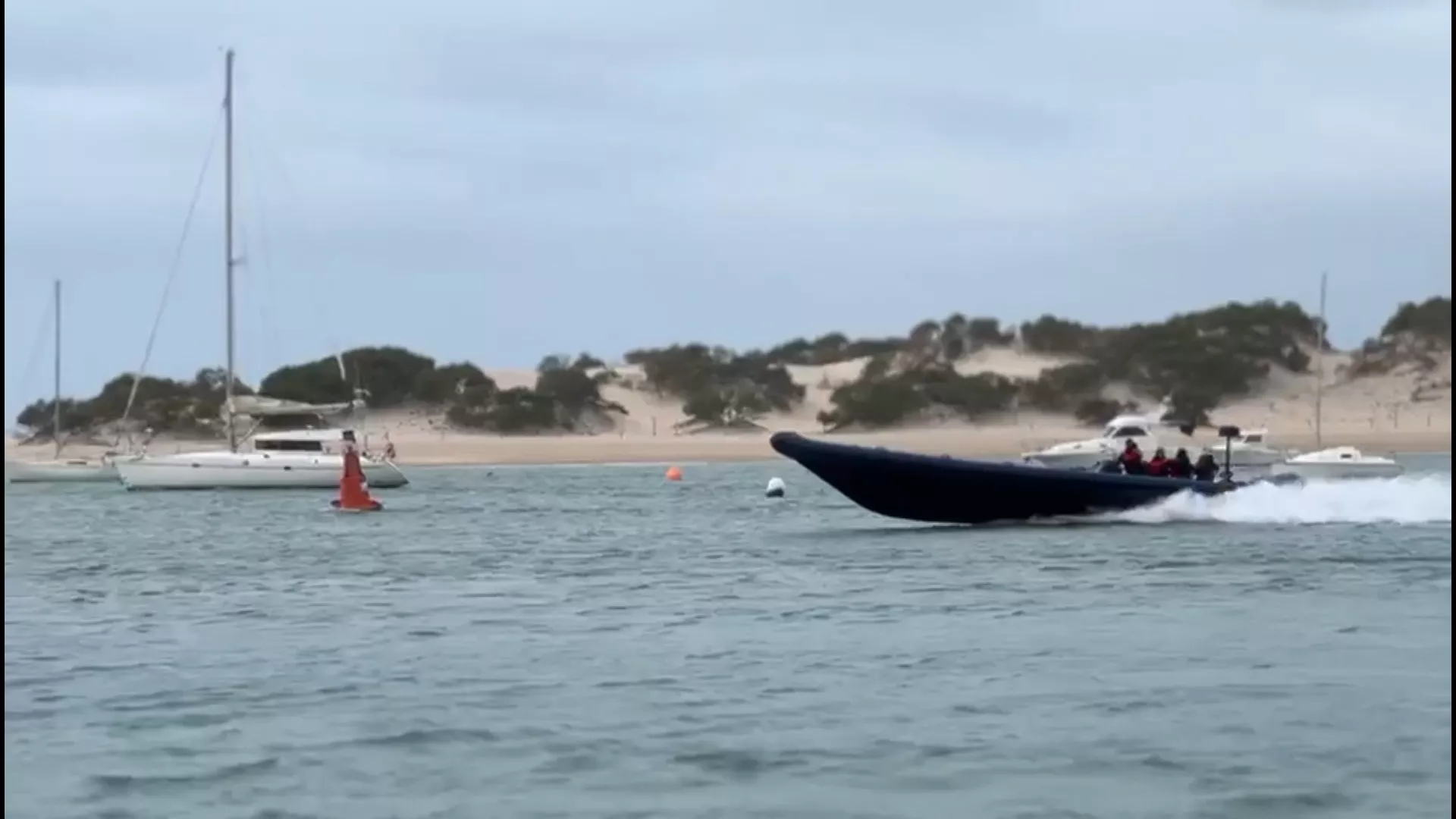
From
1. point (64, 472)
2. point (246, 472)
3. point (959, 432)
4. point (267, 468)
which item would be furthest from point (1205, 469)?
point (959, 432)

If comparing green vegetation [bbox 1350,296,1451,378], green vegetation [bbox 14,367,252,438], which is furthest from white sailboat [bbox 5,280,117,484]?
green vegetation [bbox 1350,296,1451,378]

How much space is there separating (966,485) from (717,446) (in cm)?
4638

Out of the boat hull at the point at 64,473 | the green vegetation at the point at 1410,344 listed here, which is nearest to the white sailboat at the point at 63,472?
the boat hull at the point at 64,473

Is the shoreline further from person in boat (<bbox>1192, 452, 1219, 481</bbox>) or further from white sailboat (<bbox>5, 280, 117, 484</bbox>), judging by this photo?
person in boat (<bbox>1192, 452, 1219, 481</bbox>)

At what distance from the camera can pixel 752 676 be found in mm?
16891

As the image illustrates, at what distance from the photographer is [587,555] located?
29766 mm

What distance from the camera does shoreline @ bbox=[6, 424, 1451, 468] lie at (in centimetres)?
7138

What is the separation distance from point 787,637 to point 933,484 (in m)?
12.0

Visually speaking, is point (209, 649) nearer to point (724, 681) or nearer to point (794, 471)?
point (724, 681)

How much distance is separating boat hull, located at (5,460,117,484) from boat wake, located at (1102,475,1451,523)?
30730 mm

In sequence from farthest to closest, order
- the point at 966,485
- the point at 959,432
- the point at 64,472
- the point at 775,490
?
the point at 959,432 → the point at 64,472 → the point at 775,490 → the point at 966,485

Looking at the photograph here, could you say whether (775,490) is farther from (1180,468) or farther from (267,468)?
(1180,468)

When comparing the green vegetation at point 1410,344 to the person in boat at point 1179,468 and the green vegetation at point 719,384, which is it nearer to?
the green vegetation at point 719,384

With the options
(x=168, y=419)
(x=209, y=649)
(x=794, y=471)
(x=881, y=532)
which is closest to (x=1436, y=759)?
(x=209, y=649)
